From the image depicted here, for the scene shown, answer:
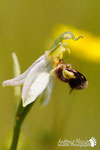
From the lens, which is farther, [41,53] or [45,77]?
[41,53]

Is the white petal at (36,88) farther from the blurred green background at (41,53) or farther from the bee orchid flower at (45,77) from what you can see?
the blurred green background at (41,53)

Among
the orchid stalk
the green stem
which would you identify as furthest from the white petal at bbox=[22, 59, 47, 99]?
the green stem

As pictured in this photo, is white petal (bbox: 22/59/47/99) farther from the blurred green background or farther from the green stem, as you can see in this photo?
the blurred green background

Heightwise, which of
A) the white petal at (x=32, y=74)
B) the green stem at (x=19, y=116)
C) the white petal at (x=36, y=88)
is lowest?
the green stem at (x=19, y=116)

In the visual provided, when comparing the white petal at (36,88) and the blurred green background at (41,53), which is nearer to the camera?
the white petal at (36,88)

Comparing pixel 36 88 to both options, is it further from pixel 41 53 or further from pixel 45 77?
pixel 41 53

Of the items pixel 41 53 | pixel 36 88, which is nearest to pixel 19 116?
pixel 36 88

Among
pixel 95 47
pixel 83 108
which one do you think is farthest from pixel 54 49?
pixel 83 108

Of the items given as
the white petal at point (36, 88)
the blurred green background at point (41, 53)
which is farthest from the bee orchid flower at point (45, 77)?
the blurred green background at point (41, 53)
